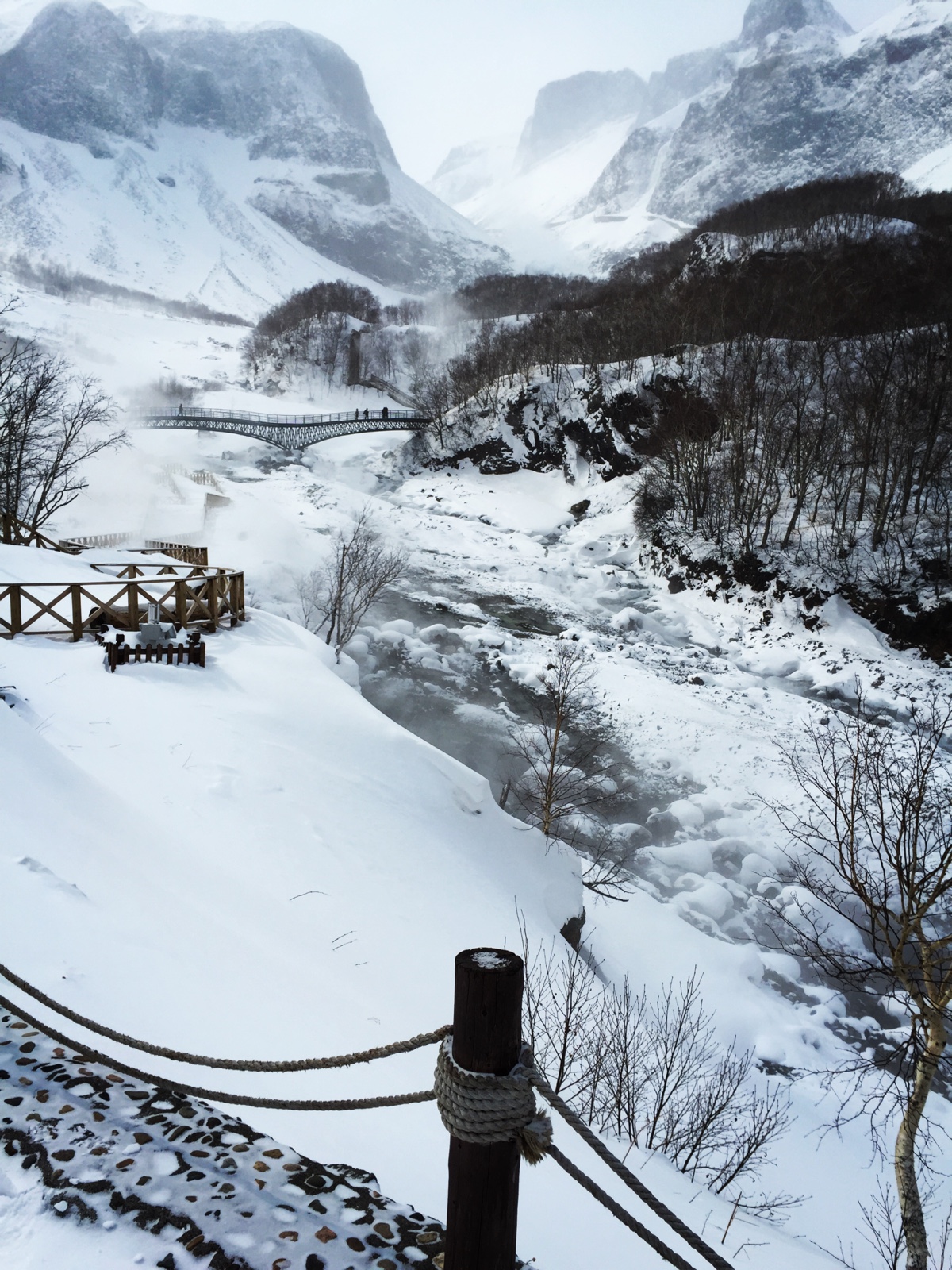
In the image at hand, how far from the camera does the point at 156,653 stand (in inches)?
516

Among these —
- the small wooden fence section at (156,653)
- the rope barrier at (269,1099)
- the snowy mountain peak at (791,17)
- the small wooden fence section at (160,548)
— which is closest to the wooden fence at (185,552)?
the small wooden fence section at (160,548)

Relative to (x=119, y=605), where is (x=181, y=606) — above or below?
above

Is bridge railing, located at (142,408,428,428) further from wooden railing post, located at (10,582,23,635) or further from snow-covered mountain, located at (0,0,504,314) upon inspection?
snow-covered mountain, located at (0,0,504,314)

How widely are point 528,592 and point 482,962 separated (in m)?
30.7

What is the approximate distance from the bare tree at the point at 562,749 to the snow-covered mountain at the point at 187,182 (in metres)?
131

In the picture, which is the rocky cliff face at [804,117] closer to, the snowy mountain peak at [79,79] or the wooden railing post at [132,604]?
the snowy mountain peak at [79,79]

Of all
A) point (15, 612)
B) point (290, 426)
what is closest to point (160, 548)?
point (15, 612)

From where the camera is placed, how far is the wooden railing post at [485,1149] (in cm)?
176

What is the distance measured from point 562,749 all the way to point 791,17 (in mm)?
236787

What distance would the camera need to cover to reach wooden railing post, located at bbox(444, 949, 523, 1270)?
176 centimetres

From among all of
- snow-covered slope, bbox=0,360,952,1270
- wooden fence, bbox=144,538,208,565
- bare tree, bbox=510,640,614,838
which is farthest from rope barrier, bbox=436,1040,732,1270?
wooden fence, bbox=144,538,208,565

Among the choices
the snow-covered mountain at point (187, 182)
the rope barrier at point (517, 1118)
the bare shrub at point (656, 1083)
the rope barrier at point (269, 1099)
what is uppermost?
the snow-covered mountain at point (187, 182)

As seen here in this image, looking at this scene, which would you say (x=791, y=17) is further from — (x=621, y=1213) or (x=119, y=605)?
(x=621, y=1213)

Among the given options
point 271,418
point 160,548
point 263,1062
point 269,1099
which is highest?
point 271,418
